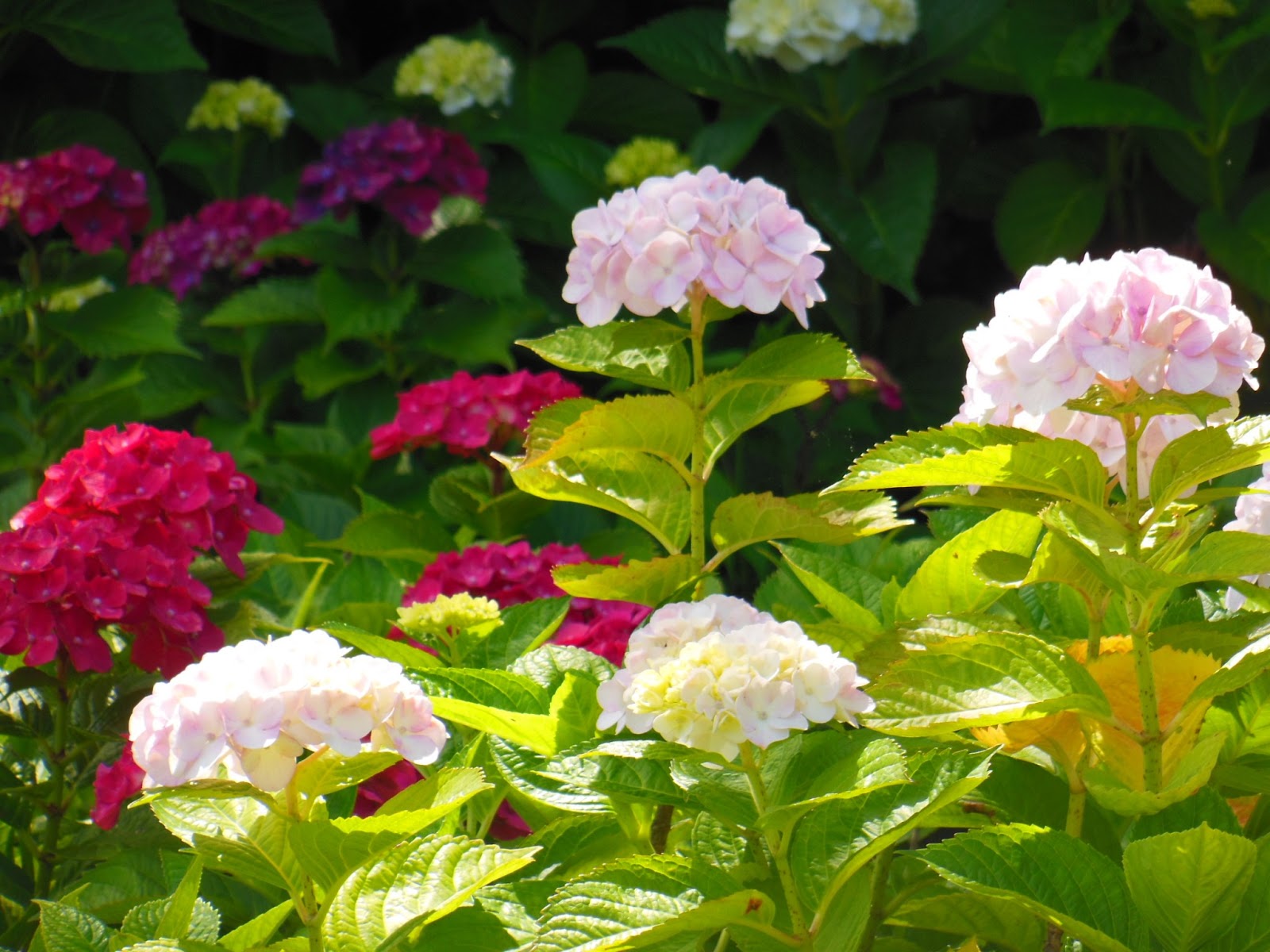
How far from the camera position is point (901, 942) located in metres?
1.06

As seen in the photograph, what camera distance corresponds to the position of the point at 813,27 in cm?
287

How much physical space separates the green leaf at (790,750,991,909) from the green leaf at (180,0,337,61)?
2.96 meters

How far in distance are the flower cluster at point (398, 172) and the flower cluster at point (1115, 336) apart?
192 centimetres

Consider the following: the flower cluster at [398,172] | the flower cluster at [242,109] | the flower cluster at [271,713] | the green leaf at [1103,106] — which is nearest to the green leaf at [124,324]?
the flower cluster at [398,172]

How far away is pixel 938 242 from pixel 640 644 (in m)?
2.89

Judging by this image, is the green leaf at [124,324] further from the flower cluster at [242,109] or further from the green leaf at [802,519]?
the green leaf at [802,519]

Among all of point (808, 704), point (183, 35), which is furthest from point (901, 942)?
point (183, 35)

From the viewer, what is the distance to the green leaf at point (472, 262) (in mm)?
2832

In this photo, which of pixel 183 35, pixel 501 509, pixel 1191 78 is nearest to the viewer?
pixel 501 509

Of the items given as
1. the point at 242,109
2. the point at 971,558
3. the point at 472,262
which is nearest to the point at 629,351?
the point at 971,558

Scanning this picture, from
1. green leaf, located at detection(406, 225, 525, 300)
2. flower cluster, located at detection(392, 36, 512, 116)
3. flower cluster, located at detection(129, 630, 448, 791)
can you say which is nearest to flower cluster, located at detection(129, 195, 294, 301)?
green leaf, located at detection(406, 225, 525, 300)

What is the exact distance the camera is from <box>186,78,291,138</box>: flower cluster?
10.7ft

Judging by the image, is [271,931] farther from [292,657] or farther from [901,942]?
[901,942]

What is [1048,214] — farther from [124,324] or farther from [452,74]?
[124,324]
